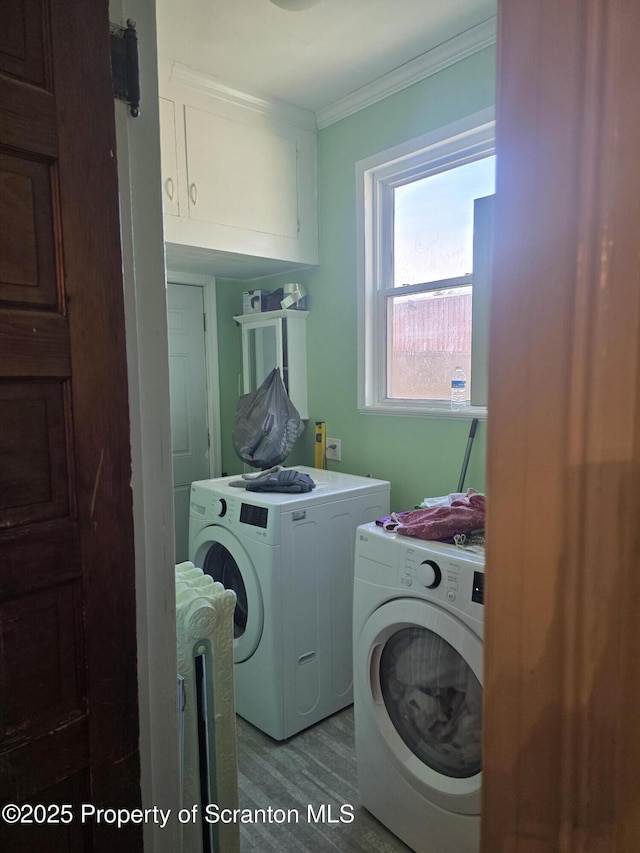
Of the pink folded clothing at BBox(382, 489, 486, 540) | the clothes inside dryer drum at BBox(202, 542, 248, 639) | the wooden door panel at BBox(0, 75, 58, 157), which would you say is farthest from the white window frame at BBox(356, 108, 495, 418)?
the wooden door panel at BBox(0, 75, 58, 157)

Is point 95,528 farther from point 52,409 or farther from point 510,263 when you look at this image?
point 510,263

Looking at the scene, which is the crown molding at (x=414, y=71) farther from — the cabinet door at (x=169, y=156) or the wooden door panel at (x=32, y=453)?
the wooden door panel at (x=32, y=453)

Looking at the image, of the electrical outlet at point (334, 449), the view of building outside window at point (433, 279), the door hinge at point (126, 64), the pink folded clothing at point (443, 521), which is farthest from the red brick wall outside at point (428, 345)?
the door hinge at point (126, 64)

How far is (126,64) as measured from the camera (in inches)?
33.3

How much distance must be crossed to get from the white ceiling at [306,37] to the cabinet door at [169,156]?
0.21 metres

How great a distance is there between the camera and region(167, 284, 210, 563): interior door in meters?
3.00

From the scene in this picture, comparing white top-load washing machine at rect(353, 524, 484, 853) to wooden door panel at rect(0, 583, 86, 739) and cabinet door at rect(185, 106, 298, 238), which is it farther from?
cabinet door at rect(185, 106, 298, 238)

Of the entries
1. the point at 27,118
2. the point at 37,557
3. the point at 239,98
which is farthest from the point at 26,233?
the point at 239,98

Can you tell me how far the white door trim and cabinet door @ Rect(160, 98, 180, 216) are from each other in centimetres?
84

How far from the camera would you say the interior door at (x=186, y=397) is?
9.83ft

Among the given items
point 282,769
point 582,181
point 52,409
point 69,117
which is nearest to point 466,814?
point 282,769

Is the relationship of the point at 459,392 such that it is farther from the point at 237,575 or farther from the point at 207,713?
the point at 207,713

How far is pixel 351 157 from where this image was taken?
2.52 m

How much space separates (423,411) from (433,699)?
1211 millimetres
